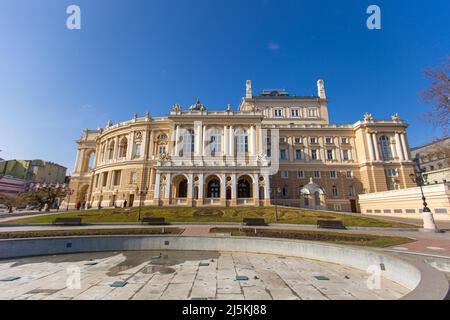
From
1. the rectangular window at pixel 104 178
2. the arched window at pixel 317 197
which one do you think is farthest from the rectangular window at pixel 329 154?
the rectangular window at pixel 104 178

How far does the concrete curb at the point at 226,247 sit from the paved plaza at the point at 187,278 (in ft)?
1.87

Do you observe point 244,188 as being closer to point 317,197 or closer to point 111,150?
point 317,197

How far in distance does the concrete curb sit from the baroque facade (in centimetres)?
2235

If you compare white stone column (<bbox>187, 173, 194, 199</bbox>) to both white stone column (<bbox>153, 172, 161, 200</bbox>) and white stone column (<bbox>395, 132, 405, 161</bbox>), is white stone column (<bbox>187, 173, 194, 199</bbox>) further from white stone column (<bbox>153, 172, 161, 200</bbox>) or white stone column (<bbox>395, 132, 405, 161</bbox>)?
white stone column (<bbox>395, 132, 405, 161</bbox>)

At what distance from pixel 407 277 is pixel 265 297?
537cm

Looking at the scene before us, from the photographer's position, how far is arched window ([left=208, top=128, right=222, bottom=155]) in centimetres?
4339

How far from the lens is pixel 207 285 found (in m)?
7.38

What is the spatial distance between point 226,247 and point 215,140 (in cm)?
3201

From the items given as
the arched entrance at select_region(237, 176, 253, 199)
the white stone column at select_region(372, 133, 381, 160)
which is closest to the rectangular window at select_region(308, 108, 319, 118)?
the white stone column at select_region(372, 133, 381, 160)

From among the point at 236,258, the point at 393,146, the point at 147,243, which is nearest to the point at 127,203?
the point at 147,243

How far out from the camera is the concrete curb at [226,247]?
8.70 meters

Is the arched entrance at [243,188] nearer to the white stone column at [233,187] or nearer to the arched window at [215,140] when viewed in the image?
the white stone column at [233,187]

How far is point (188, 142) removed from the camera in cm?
4425
